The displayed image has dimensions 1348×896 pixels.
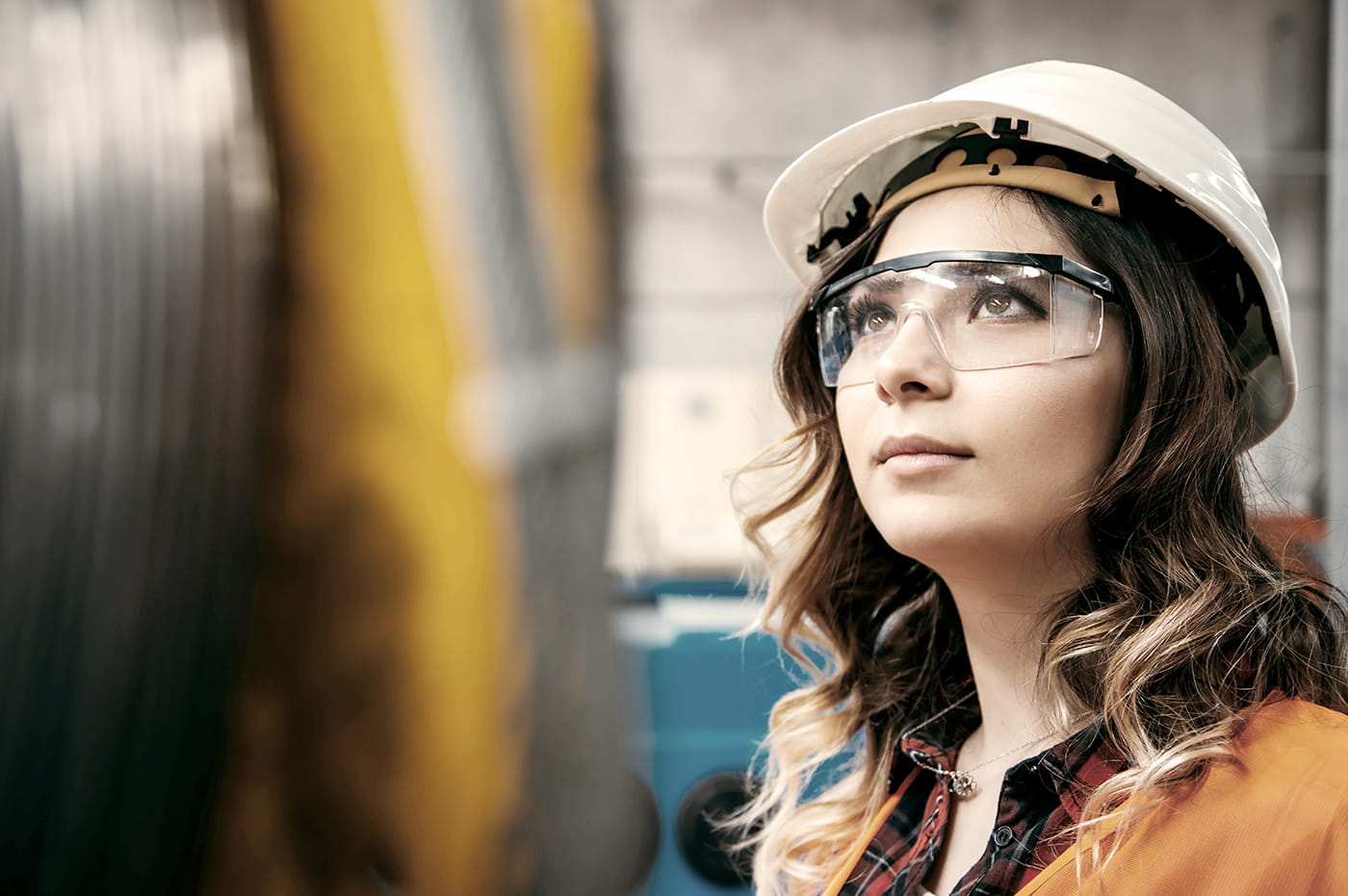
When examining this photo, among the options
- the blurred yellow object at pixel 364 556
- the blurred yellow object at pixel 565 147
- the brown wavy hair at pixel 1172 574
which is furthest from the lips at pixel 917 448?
the blurred yellow object at pixel 565 147

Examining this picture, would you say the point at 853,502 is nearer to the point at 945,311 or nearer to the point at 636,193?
the point at 945,311

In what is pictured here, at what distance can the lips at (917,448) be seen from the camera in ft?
2.65

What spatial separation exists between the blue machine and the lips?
3.78 ft

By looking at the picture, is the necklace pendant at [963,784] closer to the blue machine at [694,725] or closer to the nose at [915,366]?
the nose at [915,366]

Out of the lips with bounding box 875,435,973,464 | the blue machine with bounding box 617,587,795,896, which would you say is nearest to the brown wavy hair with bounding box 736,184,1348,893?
the lips with bounding box 875,435,973,464

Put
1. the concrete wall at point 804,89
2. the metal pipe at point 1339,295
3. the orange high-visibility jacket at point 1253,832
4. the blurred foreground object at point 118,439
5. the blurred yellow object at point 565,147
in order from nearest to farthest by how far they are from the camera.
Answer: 1. the orange high-visibility jacket at point 1253,832
2. the blurred foreground object at point 118,439
3. the blurred yellow object at point 565,147
4. the metal pipe at point 1339,295
5. the concrete wall at point 804,89

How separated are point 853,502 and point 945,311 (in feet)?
1.02

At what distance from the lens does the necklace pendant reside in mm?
923

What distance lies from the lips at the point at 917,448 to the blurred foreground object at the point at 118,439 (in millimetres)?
1291

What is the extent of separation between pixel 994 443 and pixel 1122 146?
9.6 inches

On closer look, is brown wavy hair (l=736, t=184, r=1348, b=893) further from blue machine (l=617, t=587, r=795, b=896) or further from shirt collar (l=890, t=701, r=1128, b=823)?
blue machine (l=617, t=587, r=795, b=896)

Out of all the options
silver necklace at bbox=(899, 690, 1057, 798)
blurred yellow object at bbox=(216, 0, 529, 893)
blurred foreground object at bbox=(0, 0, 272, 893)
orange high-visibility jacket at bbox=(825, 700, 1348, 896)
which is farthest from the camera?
blurred yellow object at bbox=(216, 0, 529, 893)

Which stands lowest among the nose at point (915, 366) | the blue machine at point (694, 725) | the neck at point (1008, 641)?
the blue machine at point (694, 725)

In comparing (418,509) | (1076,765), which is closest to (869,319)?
(1076,765)
